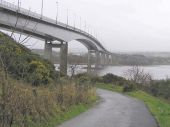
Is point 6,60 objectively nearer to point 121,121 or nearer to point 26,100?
point 26,100

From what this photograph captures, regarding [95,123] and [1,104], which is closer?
[1,104]

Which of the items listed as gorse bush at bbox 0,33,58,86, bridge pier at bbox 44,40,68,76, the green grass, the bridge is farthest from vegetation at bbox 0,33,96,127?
bridge pier at bbox 44,40,68,76

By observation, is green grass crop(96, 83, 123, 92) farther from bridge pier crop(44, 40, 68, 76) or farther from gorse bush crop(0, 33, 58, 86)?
gorse bush crop(0, 33, 58, 86)

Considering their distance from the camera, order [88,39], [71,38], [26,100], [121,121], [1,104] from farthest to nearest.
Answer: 1. [88,39]
2. [71,38]
3. [121,121]
4. [26,100]
5. [1,104]

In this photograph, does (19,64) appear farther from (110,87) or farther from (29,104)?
(110,87)

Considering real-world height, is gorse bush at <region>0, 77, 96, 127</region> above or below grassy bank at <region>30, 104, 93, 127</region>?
above

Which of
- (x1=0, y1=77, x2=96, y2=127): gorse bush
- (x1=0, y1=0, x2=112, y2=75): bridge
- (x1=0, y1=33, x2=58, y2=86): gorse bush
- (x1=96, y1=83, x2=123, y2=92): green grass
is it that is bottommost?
(x1=96, y1=83, x2=123, y2=92): green grass

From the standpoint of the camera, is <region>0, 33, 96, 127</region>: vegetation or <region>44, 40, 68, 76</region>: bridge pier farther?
<region>44, 40, 68, 76</region>: bridge pier

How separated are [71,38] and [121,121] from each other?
56.8 meters

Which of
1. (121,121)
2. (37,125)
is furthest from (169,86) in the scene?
(37,125)

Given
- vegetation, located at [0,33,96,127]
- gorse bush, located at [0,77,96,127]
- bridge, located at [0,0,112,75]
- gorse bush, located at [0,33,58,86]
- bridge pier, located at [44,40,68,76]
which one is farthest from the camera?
bridge pier, located at [44,40,68,76]

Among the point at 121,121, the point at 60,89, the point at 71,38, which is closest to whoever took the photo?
the point at 121,121

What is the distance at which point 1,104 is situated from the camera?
1335 centimetres

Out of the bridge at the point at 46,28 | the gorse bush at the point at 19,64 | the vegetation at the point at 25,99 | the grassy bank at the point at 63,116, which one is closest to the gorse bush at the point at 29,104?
the vegetation at the point at 25,99
